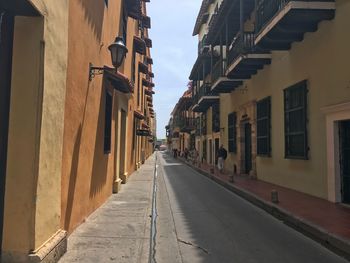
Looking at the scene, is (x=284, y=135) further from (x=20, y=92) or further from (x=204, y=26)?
(x=204, y=26)

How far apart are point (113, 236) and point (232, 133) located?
55.8 ft

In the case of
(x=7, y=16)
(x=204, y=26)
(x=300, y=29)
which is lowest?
(x=7, y=16)

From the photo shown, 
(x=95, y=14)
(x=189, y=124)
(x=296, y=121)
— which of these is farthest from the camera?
(x=189, y=124)

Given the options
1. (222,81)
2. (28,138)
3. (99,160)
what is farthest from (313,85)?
(28,138)

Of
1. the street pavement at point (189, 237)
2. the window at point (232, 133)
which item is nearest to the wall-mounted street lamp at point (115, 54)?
the street pavement at point (189, 237)

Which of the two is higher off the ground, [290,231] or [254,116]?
[254,116]

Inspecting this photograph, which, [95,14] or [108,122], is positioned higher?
[95,14]

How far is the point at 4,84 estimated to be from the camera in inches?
181

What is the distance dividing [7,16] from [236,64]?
13.0 m

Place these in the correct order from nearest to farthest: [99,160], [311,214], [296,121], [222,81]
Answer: [311,214] < [99,160] < [296,121] < [222,81]

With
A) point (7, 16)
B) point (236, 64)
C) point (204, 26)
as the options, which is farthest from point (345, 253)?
point (204, 26)

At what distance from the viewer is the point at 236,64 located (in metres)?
16.8

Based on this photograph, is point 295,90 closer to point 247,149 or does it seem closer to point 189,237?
point 189,237

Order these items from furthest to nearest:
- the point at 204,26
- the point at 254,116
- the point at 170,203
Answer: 1. the point at 204,26
2. the point at 254,116
3. the point at 170,203
